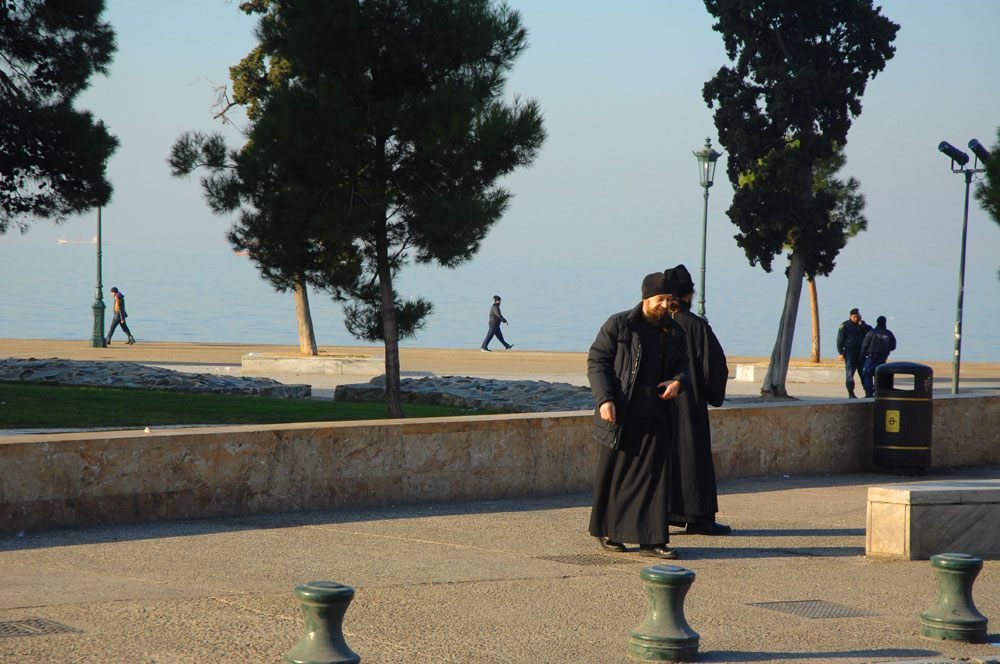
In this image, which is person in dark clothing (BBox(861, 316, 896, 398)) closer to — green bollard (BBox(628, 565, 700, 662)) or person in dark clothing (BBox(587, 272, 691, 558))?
person in dark clothing (BBox(587, 272, 691, 558))

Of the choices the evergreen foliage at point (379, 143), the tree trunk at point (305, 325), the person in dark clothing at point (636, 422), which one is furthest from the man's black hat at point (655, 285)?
the tree trunk at point (305, 325)

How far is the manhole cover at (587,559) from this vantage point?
7.12 metres

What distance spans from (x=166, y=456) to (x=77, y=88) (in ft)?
35.2

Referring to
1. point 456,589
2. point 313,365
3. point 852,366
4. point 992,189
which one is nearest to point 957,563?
point 456,589

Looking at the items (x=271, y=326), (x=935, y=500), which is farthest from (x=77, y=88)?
(x=271, y=326)

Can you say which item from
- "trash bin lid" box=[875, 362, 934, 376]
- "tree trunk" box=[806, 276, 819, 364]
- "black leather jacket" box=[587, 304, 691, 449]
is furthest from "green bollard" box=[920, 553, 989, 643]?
"tree trunk" box=[806, 276, 819, 364]

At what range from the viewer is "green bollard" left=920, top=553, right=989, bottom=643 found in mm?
5453

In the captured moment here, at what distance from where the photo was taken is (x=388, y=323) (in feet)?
51.2

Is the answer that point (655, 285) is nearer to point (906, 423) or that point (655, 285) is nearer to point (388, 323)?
point (906, 423)

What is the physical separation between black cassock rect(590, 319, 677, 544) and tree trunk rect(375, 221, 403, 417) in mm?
8136

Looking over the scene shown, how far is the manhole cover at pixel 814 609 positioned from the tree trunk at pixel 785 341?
16.9m

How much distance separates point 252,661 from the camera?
15.8 ft

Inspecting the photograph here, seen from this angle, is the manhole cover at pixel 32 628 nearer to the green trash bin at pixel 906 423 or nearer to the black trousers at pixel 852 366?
the green trash bin at pixel 906 423

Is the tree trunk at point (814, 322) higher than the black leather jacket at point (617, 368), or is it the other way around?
the tree trunk at point (814, 322)
